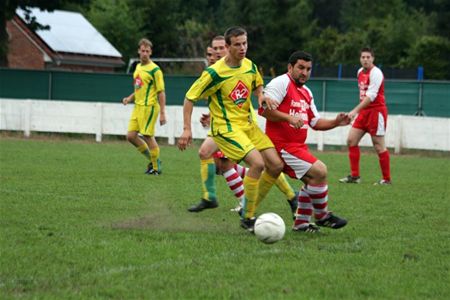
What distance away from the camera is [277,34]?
207 feet

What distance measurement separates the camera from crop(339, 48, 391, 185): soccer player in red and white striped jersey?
47.7 ft

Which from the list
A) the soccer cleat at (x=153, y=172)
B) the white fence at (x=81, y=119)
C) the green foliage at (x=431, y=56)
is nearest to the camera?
the soccer cleat at (x=153, y=172)

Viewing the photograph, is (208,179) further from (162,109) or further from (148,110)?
(148,110)

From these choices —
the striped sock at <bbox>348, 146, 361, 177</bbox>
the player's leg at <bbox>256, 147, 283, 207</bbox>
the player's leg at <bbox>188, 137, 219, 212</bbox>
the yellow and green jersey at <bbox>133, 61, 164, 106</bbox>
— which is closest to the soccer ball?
the player's leg at <bbox>256, 147, 283, 207</bbox>

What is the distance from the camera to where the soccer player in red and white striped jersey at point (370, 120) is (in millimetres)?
14539

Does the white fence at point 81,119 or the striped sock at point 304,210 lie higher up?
the white fence at point 81,119

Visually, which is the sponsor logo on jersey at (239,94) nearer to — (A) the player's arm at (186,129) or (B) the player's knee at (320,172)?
(A) the player's arm at (186,129)

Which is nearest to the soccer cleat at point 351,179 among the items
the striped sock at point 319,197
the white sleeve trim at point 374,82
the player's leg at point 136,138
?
Answer: the white sleeve trim at point 374,82

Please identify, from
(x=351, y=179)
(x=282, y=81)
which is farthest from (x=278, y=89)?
(x=351, y=179)

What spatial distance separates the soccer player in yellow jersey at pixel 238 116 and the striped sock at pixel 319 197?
14.8 inches

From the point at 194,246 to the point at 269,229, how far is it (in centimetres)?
64

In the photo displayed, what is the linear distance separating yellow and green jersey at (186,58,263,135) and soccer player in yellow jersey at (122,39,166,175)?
250 inches

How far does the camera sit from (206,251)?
7461 mm

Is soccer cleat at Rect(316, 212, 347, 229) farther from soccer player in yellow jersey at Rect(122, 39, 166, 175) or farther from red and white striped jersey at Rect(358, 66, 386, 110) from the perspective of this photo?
soccer player in yellow jersey at Rect(122, 39, 166, 175)
